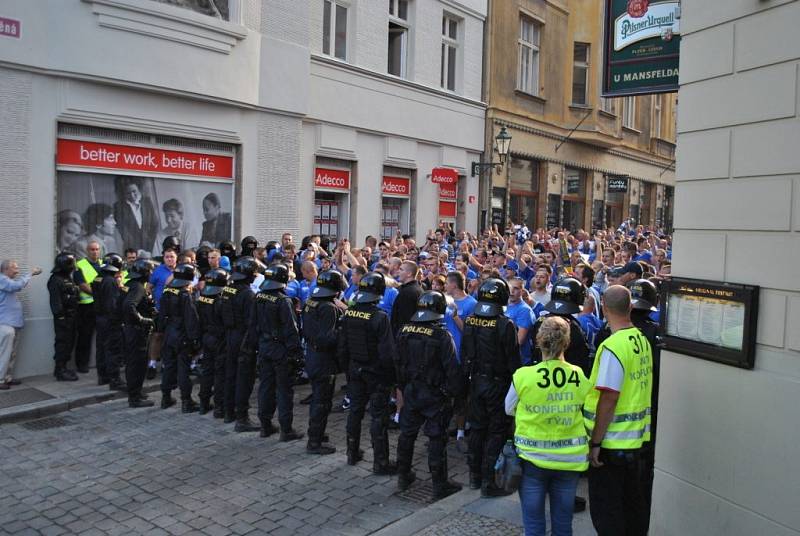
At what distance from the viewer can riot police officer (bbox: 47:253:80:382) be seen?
10383mm

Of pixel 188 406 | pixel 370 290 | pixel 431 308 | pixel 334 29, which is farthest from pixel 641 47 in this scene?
pixel 334 29

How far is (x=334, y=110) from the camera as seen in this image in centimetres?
1623

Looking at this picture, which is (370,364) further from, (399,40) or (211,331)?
(399,40)

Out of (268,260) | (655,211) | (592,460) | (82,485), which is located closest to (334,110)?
(268,260)

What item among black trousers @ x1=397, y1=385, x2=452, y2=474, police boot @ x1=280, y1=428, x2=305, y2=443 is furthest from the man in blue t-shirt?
police boot @ x1=280, y1=428, x2=305, y2=443

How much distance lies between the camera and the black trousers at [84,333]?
10.8 m

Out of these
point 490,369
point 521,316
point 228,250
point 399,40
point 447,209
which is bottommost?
point 490,369

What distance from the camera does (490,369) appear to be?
6.30 metres

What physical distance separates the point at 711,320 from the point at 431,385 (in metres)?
2.60

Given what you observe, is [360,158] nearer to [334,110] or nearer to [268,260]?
[334,110]

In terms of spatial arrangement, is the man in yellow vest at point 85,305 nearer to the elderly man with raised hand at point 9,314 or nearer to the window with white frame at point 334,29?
the elderly man with raised hand at point 9,314

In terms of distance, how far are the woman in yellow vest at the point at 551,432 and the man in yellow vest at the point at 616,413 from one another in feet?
0.50

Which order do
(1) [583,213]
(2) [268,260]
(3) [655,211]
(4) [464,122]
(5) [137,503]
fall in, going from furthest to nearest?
(3) [655,211] → (1) [583,213] → (4) [464,122] → (2) [268,260] → (5) [137,503]

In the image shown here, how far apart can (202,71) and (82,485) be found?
8.53m
